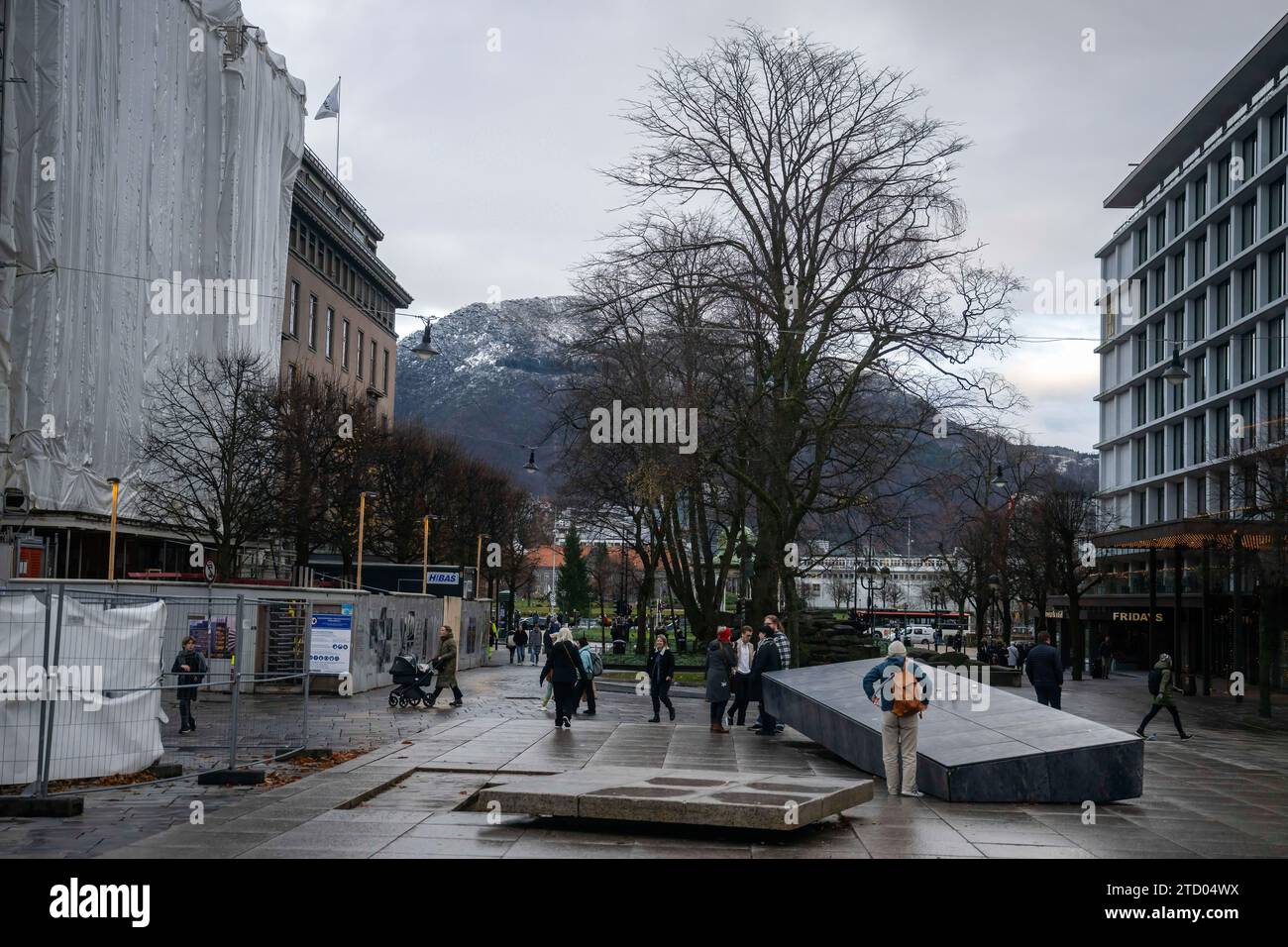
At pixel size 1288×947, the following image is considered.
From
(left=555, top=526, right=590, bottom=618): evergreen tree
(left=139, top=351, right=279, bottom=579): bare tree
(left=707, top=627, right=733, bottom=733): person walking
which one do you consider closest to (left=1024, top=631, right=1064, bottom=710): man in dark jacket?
(left=707, top=627, right=733, bottom=733): person walking

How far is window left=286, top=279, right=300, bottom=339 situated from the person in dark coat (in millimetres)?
43987

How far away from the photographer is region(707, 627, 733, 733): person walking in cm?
2230

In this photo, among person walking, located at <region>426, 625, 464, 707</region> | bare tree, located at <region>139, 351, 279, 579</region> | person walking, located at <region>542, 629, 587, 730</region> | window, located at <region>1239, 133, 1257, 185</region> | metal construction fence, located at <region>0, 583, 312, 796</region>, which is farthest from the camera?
window, located at <region>1239, 133, 1257, 185</region>

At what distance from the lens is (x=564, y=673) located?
74.2 feet

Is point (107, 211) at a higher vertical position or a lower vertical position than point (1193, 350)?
lower

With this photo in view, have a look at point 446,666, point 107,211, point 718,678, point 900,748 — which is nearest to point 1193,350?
point 446,666

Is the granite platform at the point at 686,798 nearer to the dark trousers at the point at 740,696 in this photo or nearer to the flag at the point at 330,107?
the dark trousers at the point at 740,696

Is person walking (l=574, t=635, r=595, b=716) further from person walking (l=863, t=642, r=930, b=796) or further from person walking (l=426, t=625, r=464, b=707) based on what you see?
person walking (l=863, t=642, r=930, b=796)

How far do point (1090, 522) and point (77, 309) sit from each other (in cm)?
5756

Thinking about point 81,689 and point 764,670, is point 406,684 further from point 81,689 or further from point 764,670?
point 81,689

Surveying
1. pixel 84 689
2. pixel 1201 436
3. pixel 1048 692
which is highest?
pixel 1201 436

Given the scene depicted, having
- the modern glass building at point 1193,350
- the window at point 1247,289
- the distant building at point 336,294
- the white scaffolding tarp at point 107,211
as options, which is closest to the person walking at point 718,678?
the white scaffolding tarp at point 107,211

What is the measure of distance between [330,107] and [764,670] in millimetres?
49651
